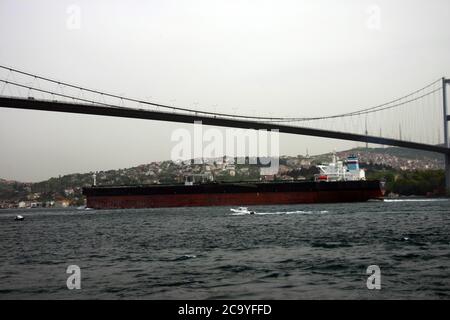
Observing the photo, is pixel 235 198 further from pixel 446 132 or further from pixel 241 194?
pixel 446 132

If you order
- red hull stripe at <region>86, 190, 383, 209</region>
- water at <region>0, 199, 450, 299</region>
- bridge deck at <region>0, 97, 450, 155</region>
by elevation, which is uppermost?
bridge deck at <region>0, 97, 450, 155</region>

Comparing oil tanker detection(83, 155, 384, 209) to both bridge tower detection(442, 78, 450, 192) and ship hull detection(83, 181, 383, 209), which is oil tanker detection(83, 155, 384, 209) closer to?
ship hull detection(83, 181, 383, 209)

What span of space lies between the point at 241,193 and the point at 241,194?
0.09m

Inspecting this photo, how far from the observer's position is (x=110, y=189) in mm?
56719

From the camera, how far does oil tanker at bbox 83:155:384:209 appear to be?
168 feet

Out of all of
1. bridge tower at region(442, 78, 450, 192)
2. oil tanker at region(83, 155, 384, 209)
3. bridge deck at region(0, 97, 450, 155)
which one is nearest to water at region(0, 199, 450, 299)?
bridge deck at region(0, 97, 450, 155)

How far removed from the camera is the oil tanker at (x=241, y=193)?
168 ft

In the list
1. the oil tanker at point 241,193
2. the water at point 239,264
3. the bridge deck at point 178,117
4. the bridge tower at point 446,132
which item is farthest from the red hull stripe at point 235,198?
the water at point 239,264

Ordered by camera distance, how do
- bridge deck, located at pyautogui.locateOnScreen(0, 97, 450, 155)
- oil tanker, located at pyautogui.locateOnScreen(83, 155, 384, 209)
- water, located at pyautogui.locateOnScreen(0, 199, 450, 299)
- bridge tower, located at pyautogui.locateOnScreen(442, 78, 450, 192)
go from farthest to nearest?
bridge tower, located at pyautogui.locateOnScreen(442, 78, 450, 192) → oil tanker, located at pyautogui.locateOnScreen(83, 155, 384, 209) → bridge deck, located at pyautogui.locateOnScreen(0, 97, 450, 155) → water, located at pyautogui.locateOnScreen(0, 199, 450, 299)

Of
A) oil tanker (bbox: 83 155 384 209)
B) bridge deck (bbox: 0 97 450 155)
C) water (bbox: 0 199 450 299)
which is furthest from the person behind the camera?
oil tanker (bbox: 83 155 384 209)

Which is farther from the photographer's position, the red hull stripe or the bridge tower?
the bridge tower

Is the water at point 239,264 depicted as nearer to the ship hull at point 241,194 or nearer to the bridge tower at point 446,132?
the ship hull at point 241,194

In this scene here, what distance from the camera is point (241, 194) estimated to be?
5253 cm
